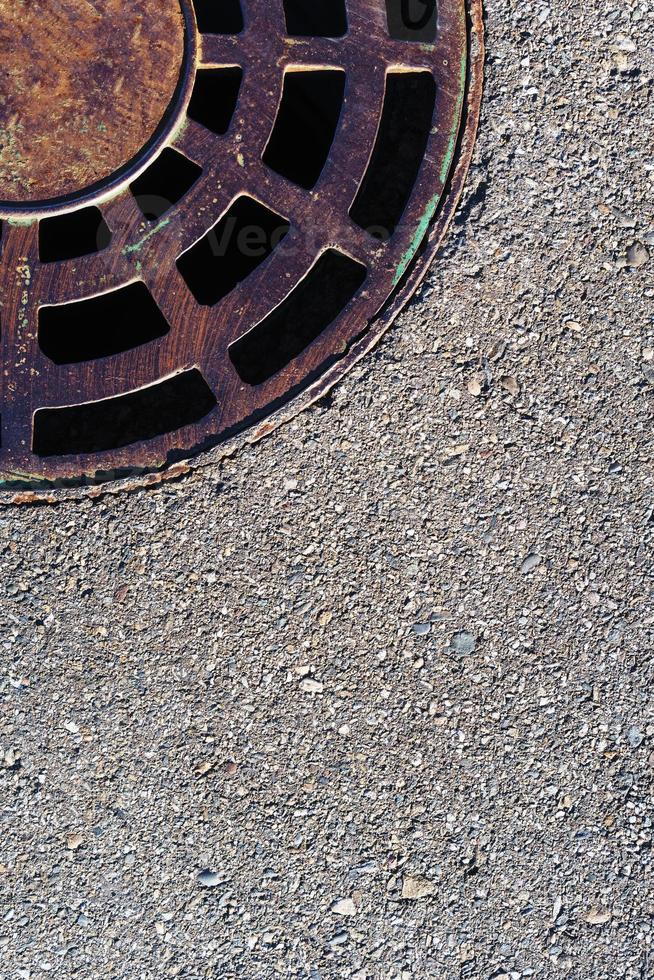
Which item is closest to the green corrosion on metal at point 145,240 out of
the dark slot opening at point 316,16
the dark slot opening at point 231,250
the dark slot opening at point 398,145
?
the dark slot opening at point 231,250

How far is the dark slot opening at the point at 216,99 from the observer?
6.55 feet

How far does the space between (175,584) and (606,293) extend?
1.04 metres

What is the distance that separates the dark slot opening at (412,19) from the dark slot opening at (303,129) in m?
0.20

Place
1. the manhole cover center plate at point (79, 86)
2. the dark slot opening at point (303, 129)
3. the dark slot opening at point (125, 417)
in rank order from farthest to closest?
the dark slot opening at point (303, 129), the dark slot opening at point (125, 417), the manhole cover center plate at point (79, 86)

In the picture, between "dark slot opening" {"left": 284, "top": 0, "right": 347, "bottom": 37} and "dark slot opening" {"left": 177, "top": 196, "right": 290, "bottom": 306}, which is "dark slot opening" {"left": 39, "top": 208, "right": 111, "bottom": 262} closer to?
"dark slot opening" {"left": 177, "top": 196, "right": 290, "bottom": 306}

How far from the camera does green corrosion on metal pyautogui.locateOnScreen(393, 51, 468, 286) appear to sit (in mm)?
1871

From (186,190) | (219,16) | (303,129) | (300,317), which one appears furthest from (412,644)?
(219,16)

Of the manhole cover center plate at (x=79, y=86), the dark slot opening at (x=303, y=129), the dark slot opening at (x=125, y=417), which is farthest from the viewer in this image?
the dark slot opening at (x=303, y=129)

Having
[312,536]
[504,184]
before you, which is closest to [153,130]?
[504,184]

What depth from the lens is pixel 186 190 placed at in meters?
1.92

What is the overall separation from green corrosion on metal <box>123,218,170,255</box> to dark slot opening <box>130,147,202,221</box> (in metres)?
0.10

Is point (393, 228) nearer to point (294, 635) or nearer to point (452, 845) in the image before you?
point (294, 635)

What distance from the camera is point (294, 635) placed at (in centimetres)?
187

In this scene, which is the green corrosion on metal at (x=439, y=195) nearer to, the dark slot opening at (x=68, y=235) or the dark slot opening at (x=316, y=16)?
the dark slot opening at (x=316, y=16)
